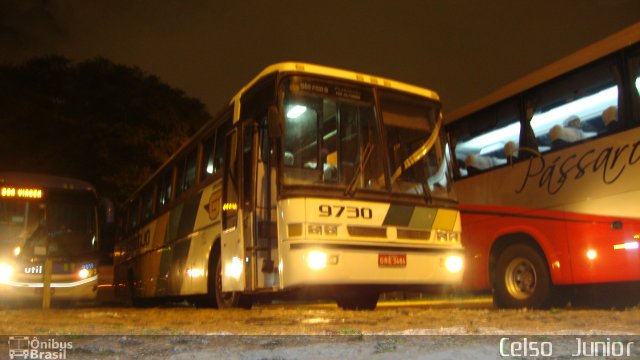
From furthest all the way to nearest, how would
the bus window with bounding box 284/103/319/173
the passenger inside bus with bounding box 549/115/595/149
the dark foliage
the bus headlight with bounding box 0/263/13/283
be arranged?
1. the dark foliage
2. the bus headlight with bounding box 0/263/13/283
3. the passenger inside bus with bounding box 549/115/595/149
4. the bus window with bounding box 284/103/319/173

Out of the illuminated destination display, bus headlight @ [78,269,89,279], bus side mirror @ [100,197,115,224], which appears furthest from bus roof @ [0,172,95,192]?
bus headlight @ [78,269,89,279]

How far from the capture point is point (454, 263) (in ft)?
29.7

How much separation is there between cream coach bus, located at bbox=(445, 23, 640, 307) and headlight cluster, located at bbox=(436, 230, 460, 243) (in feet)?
4.53

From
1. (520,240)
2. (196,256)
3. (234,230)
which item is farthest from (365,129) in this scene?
(196,256)

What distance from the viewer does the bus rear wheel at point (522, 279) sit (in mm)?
9656

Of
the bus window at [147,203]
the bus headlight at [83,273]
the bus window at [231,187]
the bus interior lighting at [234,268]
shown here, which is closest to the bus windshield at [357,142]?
the bus window at [231,187]

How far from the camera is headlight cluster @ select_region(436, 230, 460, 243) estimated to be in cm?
898

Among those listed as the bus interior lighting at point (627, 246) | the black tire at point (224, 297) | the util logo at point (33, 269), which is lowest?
the black tire at point (224, 297)

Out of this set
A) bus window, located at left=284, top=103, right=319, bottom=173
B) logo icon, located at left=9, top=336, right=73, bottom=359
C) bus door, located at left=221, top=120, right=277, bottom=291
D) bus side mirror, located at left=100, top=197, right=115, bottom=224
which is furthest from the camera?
bus side mirror, located at left=100, top=197, right=115, bottom=224

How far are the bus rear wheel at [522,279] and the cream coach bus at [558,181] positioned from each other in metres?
0.02

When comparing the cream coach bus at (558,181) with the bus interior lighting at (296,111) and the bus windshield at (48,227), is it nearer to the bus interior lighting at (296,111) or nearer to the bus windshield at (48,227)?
the bus interior lighting at (296,111)

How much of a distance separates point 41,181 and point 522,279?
12.0 metres

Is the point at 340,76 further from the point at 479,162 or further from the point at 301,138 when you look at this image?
the point at 479,162

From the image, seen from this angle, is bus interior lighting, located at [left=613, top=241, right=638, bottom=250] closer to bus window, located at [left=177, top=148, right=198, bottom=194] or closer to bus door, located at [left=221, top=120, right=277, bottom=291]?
bus door, located at [left=221, top=120, right=277, bottom=291]
